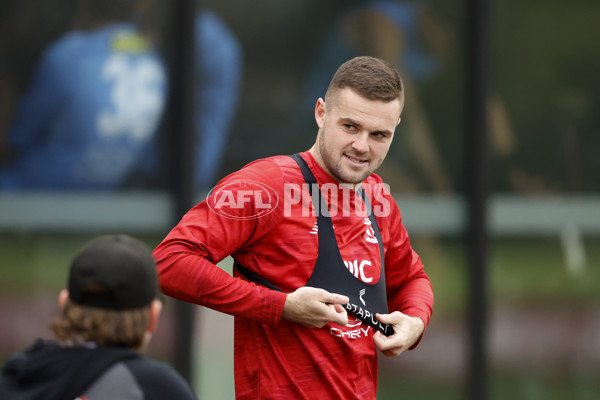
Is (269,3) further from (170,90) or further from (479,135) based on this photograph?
(479,135)

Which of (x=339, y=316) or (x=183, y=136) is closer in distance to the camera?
(x=339, y=316)

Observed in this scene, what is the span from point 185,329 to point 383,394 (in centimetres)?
156

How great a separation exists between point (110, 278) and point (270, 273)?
2.58 feet

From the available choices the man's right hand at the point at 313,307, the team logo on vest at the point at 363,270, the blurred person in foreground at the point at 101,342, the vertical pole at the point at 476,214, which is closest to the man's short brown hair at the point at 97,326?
the blurred person in foreground at the point at 101,342

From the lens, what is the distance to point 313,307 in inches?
102

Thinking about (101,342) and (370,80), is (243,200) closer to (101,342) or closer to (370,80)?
(370,80)

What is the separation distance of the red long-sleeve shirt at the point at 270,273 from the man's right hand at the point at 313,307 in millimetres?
35

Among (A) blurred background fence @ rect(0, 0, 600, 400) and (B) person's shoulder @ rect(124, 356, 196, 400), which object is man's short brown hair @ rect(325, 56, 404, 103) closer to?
(B) person's shoulder @ rect(124, 356, 196, 400)

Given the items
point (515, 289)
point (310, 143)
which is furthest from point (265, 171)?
point (515, 289)

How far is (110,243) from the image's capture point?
207 centimetres

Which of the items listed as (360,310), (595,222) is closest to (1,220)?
(360,310)

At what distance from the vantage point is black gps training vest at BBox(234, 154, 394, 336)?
273cm

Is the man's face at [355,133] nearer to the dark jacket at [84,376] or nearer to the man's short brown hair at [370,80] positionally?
the man's short brown hair at [370,80]

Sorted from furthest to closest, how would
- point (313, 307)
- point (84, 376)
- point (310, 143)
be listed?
1. point (310, 143)
2. point (313, 307)
3. point (84, 376)
